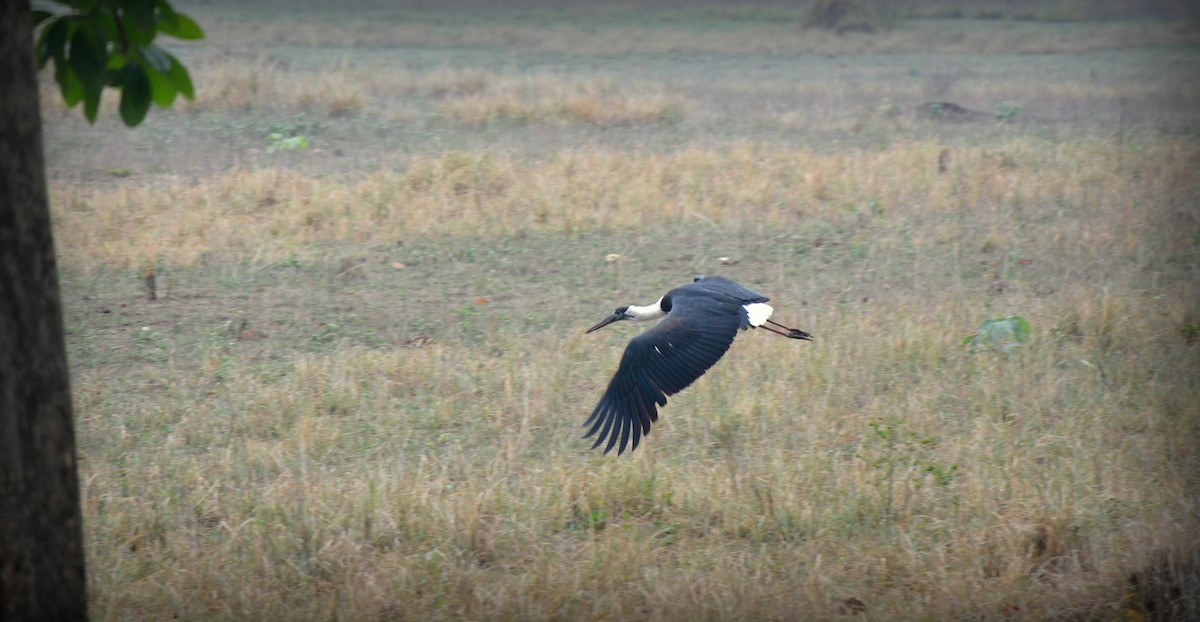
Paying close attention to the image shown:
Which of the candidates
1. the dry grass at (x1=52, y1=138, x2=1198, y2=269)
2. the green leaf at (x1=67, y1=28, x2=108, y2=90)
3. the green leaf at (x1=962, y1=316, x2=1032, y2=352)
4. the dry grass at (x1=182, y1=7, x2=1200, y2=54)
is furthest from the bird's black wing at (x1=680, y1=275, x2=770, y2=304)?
the dry grass at (x1=182, y1=7, x2=1200, y2=54)

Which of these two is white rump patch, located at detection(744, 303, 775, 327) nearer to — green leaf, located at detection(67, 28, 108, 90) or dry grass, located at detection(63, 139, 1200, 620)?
dry grass, located at detection(63, 139, 1200, 620)

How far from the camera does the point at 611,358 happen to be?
6.27 meters

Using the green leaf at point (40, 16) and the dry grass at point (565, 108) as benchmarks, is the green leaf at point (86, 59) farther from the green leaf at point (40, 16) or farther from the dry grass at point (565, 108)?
the dry grass at point (565, 108)

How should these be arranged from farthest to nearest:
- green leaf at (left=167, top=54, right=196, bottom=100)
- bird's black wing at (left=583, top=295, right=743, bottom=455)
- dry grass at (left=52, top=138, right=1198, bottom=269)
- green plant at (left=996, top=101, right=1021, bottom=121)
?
green plant at (left=996, top=101, right=1021, bottom=121) → dry grass at (left=52, top=138, right=1198, bottom=269) → bird's black wing at (left=583, top=295, right=743, bottom=455) → green leaf at (left=167, top=54, right=196, bottom=100)

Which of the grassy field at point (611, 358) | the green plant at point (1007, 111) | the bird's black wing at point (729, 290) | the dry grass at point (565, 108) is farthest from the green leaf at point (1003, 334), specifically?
the green plant at point (1007, 111)

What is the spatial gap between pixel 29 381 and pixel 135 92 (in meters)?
0.73

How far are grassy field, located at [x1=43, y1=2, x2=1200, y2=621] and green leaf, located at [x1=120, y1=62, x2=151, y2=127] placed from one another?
5.29ft

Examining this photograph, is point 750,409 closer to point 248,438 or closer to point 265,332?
point 248,438

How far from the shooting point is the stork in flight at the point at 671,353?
4.69 meters

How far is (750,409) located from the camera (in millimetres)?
5414

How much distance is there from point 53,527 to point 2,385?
386 millimetres

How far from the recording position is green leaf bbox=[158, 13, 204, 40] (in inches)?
109

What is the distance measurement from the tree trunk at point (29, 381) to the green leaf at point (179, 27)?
29 centimetres

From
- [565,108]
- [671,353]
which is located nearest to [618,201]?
[565,108]
